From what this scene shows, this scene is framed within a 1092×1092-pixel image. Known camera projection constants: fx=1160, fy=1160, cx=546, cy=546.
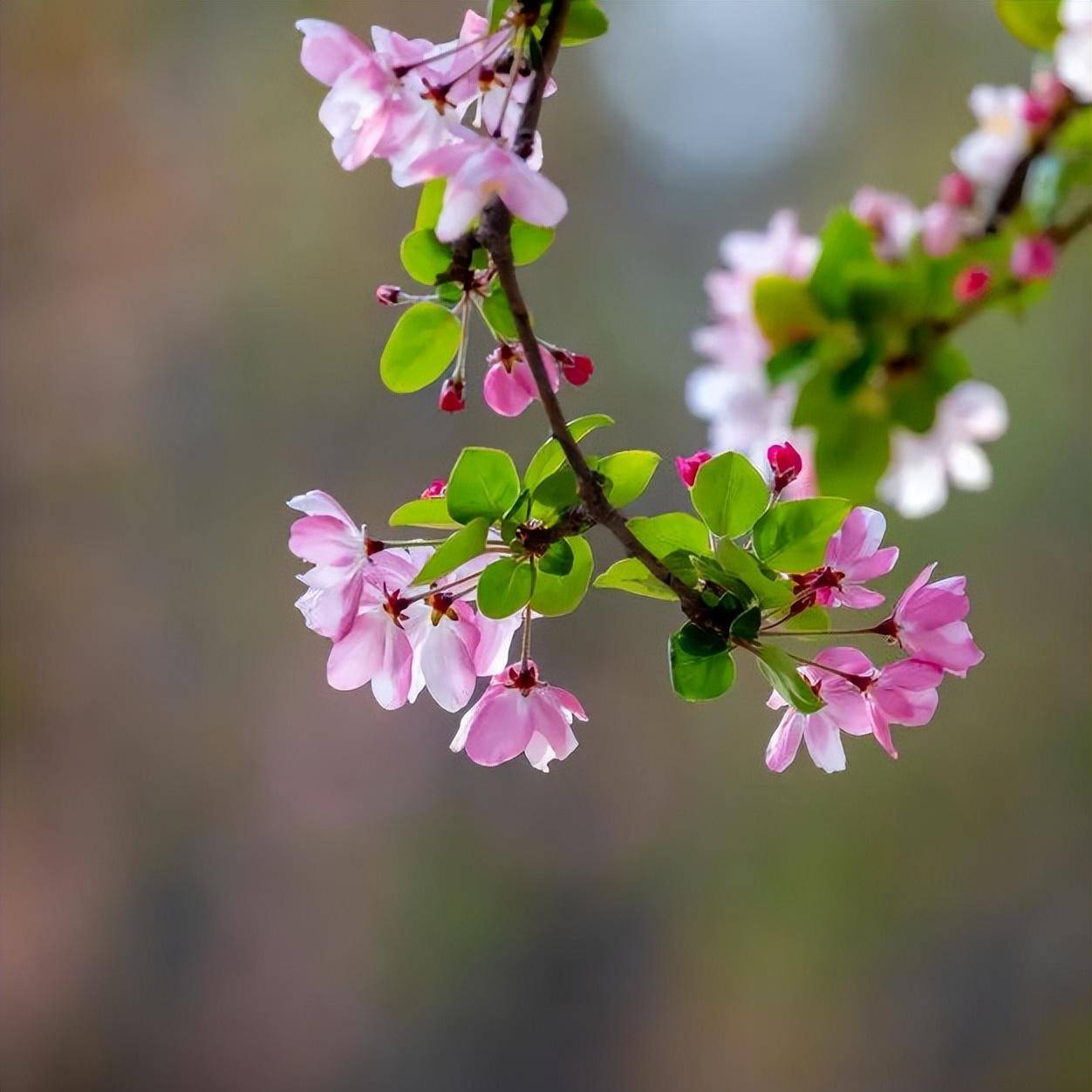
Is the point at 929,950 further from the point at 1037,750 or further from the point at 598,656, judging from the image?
the point at 598,656

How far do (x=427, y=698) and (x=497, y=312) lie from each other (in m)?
1.58

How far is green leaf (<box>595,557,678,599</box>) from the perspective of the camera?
1.65 feet

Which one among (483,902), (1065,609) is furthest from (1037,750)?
(483,902)

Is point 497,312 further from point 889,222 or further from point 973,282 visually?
point 889,222

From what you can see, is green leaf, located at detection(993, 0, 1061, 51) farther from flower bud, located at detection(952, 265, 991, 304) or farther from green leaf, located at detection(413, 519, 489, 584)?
green leaf, located at detection(413, 519, 489, 584)

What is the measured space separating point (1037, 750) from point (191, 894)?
1474 millimetres

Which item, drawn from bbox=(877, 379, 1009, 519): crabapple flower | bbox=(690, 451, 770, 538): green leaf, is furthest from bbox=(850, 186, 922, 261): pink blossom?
bbox=(690, 451, 770, 538): green leaf

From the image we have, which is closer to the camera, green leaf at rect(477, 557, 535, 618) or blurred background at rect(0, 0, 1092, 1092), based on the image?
green leaf at rect(477, 557, 535, 618)

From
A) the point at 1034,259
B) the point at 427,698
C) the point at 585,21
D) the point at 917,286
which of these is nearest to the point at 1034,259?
the point at 1034,259

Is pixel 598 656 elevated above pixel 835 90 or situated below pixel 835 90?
below

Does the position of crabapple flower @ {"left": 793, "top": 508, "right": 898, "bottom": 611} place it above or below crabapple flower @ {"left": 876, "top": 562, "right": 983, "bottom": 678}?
above

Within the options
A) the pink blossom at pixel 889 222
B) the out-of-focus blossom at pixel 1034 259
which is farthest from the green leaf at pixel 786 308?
the pink blossom at pixel 889 222

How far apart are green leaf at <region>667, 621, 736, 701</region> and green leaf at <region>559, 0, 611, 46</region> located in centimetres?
25

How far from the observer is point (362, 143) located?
0.46 meters
